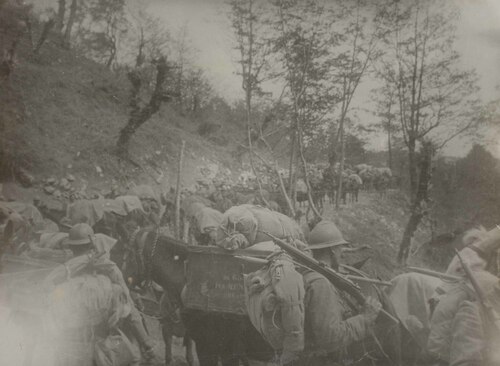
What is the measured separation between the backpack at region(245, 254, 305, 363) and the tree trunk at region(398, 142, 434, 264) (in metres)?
0.85

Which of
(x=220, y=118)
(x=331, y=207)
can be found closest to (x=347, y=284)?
(x=331, y=207)

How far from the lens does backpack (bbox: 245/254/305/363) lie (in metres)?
2.57

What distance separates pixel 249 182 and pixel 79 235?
45.9 inches

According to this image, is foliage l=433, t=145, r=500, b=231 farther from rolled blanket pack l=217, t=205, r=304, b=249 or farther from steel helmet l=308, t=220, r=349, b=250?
rolled blanket pack l=217, t=205, r=304, b=249

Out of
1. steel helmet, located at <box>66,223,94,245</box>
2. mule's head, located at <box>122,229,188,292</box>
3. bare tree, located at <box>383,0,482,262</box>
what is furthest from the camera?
bare tree, located at <box>383,0,482,262</box>

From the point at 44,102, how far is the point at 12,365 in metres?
1.62

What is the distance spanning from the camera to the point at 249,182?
10.8ft

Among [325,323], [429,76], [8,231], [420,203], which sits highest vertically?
[429,76]

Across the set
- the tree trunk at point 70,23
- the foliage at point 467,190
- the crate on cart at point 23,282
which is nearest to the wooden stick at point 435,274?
the foliage at point 467,190

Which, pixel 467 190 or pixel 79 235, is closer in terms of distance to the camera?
pixel 79 235

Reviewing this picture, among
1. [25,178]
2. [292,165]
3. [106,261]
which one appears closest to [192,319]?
[106,261]

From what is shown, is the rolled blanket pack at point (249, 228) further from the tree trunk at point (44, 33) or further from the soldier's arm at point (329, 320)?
the tree trunk at point (44, 33)

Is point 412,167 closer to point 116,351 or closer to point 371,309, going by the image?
point 371,309

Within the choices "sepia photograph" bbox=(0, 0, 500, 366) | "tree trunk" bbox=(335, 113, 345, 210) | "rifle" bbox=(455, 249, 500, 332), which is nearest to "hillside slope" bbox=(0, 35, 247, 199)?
"sepia photograph" bbox=(0, 0, 500, 366)
